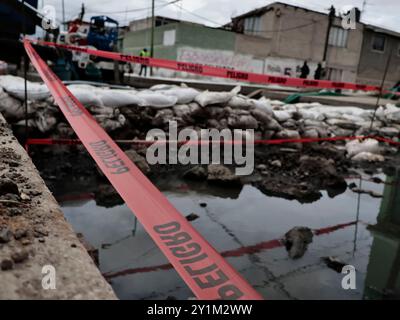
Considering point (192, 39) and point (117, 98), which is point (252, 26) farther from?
point (117, 98)

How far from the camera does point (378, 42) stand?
25.9 metres

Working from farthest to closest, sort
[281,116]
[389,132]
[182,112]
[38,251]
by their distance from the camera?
1. [389,132]
2. [281,116]
3. [182,112]
4. [38,251]

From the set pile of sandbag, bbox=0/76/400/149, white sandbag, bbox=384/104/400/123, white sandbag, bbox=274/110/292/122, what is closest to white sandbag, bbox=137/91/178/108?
pile of sandbag, bbox=0/76/400/149

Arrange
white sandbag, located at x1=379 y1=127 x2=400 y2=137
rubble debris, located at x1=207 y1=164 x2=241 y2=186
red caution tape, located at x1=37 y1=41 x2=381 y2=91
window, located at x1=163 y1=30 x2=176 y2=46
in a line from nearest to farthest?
rubble debris, located at x1=207 y1=164 x2=241 y2=186 < red caution tape, located at x1=37 y1=41 x2=381 y2=91 < white sandbag, located at x1=379 y1=127 x2=400 y2=137 < window, located at x1=163 y1=30 x2=176 y2=46

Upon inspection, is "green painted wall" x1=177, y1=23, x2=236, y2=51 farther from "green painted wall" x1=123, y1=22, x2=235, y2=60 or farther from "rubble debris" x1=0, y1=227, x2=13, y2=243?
"rubble debris" x1=0, y1=227, x2=13, y2=243

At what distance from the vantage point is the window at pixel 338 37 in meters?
24.5

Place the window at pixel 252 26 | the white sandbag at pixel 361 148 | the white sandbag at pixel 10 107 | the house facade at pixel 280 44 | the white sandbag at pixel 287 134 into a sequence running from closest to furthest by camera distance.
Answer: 1. the white sandbag at pixel 10 107
2. the white sandbag at pixel 361 148
3. the white sandbag at pixel 287 134
4. the house facade at pixel 280 44
5. the window at pixel 252 26

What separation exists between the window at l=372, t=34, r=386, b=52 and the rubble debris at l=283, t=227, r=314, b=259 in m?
27.5

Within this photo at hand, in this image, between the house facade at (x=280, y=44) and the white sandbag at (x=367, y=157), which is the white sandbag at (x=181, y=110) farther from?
the house facade at (x=280, y=44)

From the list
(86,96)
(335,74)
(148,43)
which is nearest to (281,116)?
(86,96)

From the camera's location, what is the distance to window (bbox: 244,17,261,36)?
2312 cm

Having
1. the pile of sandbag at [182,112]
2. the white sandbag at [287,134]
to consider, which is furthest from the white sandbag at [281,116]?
the white sandbag at [287,134]

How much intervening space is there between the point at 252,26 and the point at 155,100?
2039 cm

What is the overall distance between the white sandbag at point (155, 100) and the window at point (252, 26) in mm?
19393
